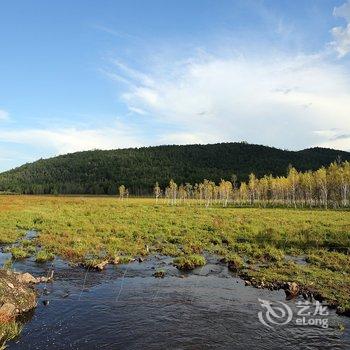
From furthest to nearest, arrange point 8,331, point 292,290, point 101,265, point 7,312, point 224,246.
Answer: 1. point 224,246
2. point 101,265
3. point 292,290
4. point 7,312
5. point 8,331

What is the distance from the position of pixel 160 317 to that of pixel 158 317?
10 cm

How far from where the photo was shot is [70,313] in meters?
19.4

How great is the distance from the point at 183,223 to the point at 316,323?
122ft

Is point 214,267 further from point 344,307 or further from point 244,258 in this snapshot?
point 344,307

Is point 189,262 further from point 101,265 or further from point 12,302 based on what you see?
point 12,302

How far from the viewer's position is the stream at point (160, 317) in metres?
16.2

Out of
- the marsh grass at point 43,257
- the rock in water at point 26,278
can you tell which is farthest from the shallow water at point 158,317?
the marsh grass at point 43,257

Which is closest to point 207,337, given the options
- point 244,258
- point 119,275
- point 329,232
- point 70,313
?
point 70,313

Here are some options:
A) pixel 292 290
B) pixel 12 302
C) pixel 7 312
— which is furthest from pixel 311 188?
pixel 7 312

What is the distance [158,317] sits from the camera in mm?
19141

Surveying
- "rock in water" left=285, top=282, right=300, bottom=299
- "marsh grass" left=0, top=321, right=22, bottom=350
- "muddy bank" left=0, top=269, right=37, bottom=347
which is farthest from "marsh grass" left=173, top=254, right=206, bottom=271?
"marsh grass" left=0, top=321, right=22, bottom=350

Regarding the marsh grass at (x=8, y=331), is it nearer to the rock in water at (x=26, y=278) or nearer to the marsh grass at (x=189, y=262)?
the rock in water at (x=26, y=278)

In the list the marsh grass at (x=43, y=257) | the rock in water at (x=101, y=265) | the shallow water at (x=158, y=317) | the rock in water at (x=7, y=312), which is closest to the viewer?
the shallow water at (x=158, y=317)

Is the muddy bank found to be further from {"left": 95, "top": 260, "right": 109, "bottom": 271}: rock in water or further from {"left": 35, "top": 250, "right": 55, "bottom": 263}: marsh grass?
{"left": 35, "top": 250, "right": 55, "bottom": 263}: marsh grass
